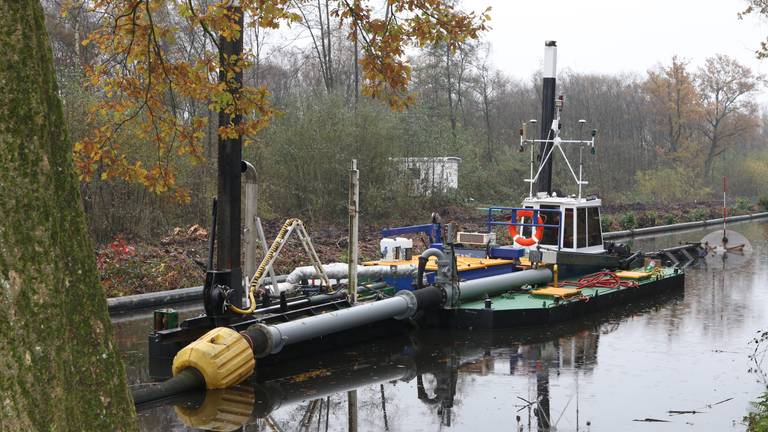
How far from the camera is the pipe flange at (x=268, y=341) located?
408 inches

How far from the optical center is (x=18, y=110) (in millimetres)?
4387

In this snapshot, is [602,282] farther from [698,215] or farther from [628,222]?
[698,215]

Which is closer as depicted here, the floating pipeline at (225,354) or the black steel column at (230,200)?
the floating pipeline at (225,354)

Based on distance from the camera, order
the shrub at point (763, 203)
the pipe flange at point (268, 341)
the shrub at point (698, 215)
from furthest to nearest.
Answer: the shrub at point (763, 203)
the shrub at point (698, 215)
the pipe flange at point (268, 341)

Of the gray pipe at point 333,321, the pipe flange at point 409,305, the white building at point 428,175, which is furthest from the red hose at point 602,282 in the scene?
the white building at point 428,175

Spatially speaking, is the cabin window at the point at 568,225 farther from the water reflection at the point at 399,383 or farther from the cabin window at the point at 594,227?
the water reflection at the point at 399,383

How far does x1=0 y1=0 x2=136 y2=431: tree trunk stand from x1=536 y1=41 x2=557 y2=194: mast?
15483 mm

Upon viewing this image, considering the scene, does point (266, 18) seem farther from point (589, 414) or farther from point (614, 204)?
point (614, 204)

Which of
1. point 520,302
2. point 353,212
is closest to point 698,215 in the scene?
point 520,302

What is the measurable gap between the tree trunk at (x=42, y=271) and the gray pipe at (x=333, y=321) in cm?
574

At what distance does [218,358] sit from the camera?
977 cm

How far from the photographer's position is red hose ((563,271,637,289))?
16.6 meters

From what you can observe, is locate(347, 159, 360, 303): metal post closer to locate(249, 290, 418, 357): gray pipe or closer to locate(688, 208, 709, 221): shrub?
locate(249, 290, 418, 357): gray pipe

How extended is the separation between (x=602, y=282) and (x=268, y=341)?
8486 mm
